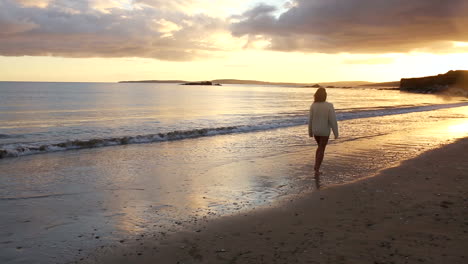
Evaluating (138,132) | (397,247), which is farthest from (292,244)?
(138,132)

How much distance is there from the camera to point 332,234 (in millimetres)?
4660

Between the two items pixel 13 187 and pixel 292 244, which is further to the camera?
pixel 13 187

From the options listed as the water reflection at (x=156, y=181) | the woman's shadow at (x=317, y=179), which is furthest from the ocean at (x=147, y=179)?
the woman's shadow at (x=317, y=179)

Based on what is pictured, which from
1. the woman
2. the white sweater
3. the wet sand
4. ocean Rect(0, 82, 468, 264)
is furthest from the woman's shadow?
the white sweater

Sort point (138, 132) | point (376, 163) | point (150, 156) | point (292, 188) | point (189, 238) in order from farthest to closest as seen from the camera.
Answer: point (138, 132) → point (150, 156) → point (376, 163) → point (292, 188) → point (189, 238)

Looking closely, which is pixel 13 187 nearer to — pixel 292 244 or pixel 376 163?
pixel 292 244

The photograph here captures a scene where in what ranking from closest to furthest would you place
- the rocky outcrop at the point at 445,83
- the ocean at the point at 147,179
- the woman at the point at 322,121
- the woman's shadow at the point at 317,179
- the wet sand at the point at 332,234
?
the wet sand at the point at 332,234 < the ocean at the point at 147,179 < the woman's shadow at the point at 317,179 < the woman at the point at 322,121 < the rocky outcrop at the point at 445,83

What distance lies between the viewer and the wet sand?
4047mm

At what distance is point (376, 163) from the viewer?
995 centimetres

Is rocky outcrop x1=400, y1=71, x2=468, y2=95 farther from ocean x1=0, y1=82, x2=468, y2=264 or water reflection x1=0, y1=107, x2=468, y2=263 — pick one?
water reflection x1=0, y1=107, x2=468, y2=263

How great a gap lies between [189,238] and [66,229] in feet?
6.02

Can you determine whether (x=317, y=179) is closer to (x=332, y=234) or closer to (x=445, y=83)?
(x=332, y=234)

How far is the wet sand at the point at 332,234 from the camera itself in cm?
405

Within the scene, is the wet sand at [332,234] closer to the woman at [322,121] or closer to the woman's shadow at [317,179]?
the woman's shadow at [317,179]
